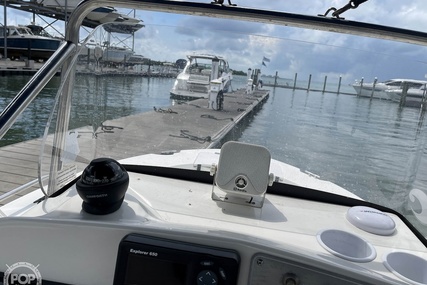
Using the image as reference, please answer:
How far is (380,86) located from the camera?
1.37m

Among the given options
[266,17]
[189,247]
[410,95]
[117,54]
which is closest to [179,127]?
[117,54]

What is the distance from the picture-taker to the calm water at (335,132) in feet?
4.65

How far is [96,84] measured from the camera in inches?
59.7

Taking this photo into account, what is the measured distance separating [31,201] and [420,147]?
1.58 m

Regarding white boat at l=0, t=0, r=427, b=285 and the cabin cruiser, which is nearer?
white boat at l=0, t=0, r=427, b=285

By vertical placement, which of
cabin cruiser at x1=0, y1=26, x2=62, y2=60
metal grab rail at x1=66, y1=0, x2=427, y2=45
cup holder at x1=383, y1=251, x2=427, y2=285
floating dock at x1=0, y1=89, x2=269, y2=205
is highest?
cabin cruiser at x1=0, y1=26, x2=62, y2=60

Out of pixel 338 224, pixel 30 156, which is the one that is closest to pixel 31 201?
pixel 338 224

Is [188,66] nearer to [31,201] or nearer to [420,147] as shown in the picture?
[31,201]

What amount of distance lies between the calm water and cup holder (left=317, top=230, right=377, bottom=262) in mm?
390

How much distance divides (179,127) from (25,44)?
28.7 m

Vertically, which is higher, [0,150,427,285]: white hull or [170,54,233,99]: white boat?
[170,54,233,99]: white boat

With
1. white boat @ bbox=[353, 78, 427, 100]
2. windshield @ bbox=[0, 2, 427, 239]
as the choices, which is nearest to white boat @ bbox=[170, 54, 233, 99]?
windshield @ bbox=[0, 2, 427, 239]

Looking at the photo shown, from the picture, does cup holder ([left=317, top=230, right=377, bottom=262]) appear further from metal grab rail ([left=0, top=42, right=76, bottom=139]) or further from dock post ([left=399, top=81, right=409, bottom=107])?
metal grab rail ([left=0, top=42, right=76, bottom=139])

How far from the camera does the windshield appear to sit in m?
1.42
